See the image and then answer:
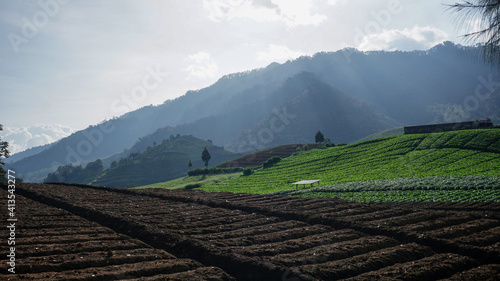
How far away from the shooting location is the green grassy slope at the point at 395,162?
4103 centimetres

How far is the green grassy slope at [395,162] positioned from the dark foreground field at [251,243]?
22.5 meters

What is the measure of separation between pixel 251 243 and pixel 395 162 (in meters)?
40.5

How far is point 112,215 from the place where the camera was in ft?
56.6

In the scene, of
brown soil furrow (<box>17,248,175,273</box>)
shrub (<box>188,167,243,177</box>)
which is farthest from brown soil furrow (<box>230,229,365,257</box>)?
shrub (<box>188,167,243,177</box>)

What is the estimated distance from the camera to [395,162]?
160ft

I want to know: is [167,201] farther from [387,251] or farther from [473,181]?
[473,181]

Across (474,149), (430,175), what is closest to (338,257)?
(430,175)

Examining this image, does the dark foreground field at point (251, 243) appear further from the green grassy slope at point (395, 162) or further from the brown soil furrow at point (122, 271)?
the green grassy slope at point (395, 162)

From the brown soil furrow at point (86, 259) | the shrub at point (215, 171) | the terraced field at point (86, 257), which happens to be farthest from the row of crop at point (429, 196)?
the shrub at point (215, 171)

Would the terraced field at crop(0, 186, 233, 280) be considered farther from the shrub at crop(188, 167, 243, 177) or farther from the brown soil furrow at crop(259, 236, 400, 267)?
the shrub at crop(188, 167, 243, 177)

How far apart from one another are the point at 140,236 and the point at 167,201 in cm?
986

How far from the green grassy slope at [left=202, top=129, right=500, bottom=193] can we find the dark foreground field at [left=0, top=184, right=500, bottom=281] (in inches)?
886

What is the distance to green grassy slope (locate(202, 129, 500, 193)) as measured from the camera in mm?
41031

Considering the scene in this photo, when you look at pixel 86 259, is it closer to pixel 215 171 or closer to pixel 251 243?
pixel 251 243
